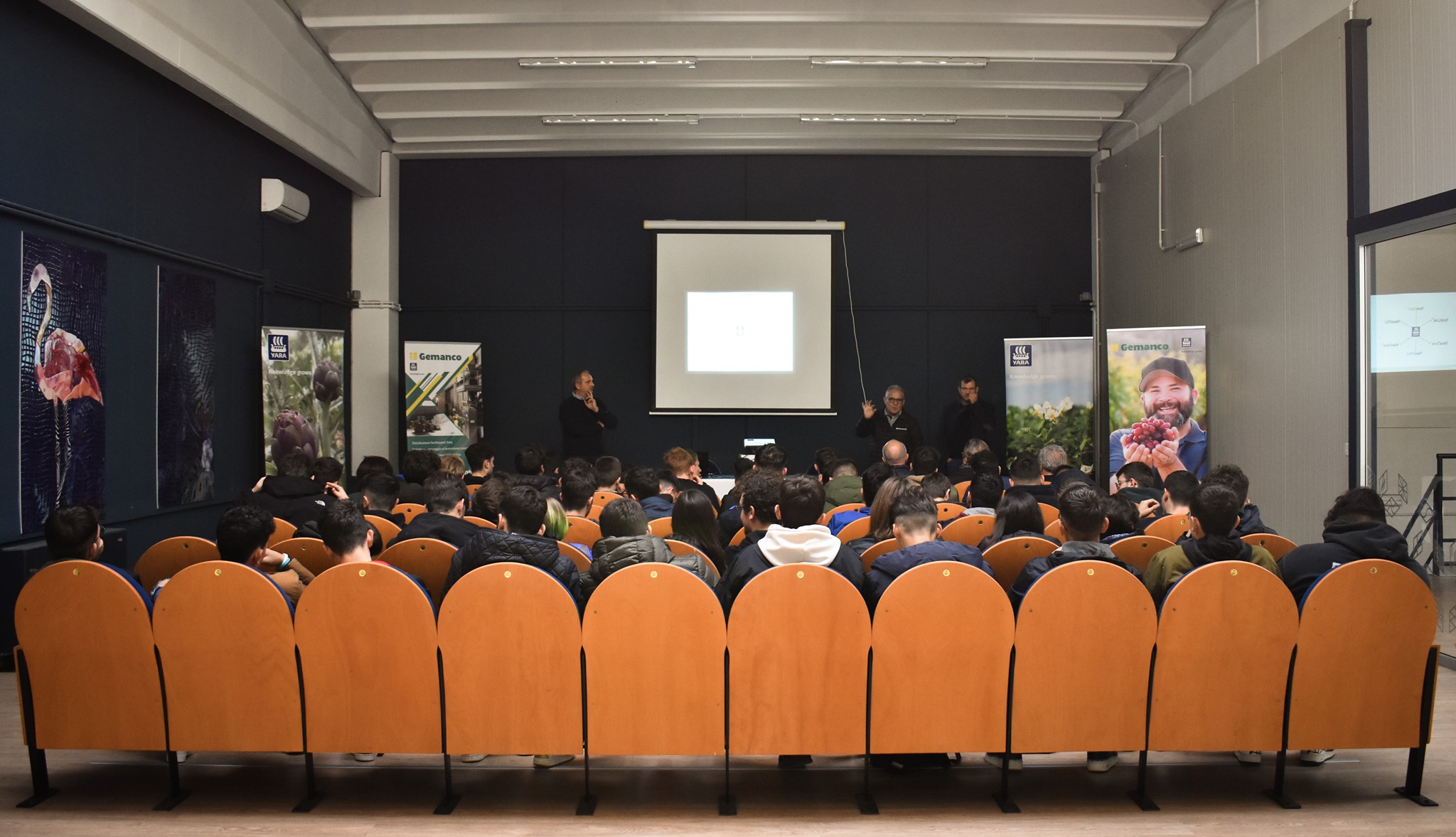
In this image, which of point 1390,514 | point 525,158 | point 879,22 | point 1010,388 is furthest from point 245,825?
point 525,158

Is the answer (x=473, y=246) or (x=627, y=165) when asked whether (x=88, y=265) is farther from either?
(x=627, y=165)

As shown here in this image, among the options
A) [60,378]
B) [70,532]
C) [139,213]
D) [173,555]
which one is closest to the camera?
[70,532]

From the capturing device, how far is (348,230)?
1012cm

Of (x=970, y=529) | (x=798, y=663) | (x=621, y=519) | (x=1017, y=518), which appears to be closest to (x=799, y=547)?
(x=798, y=663)

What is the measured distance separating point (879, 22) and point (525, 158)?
4623mm

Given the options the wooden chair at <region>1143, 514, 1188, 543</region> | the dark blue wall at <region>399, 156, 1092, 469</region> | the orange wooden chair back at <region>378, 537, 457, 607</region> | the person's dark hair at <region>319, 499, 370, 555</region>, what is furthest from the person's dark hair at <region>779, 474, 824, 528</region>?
Answer: the dark blue wall at <region>399, 156, 1092, 469</region>

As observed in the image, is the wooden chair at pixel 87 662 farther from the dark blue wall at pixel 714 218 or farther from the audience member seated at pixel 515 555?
the dark blue wall at pixel 714 218

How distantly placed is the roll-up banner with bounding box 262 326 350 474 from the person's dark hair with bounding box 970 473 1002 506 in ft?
16.0

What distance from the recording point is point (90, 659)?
278cm

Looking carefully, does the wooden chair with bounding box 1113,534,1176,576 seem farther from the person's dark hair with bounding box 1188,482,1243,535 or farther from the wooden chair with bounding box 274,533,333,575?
the wooden chair with bounding box 274,533,333,575

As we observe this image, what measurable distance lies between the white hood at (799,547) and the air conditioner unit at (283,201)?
21.6 feet

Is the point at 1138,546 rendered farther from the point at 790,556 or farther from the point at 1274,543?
the point at 790,556

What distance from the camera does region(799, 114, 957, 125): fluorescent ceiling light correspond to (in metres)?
9.21

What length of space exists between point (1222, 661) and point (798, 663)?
125 cm
